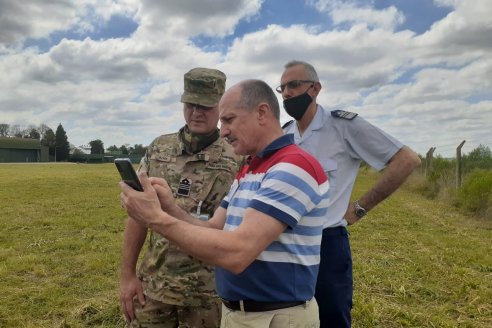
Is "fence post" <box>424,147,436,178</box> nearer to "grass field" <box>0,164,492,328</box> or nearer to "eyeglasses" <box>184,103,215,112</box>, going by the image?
"grass field" <box>0,164,492,328</box>

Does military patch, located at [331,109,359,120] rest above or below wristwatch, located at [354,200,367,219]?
above

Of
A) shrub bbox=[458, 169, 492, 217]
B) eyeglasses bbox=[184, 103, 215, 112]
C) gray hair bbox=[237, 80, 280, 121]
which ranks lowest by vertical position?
shrub bbox=[458, 169, 492, 217]

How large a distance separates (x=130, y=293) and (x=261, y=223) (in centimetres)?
164

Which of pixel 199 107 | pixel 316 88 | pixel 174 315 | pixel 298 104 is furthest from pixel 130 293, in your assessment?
pixel 316 88

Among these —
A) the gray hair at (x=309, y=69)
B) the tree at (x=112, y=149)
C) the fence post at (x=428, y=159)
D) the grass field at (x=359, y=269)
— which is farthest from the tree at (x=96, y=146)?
the gray hair at (x=309, y=69)

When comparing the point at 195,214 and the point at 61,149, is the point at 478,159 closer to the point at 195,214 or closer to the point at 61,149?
the point at 195,214

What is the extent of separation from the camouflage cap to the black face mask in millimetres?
549

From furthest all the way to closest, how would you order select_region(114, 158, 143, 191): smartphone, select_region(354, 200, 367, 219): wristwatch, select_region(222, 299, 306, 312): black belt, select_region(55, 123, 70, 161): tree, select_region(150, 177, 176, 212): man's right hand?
select_region(55, 123, 70, 161): tree < select_region(354, 200, 367, 219): wristwatch < select_region(150, 177, 176, 212): man's right hand < select_region(222, 299, 306, 312): black belt < select_region(114, 158, 143, 191): smartphone

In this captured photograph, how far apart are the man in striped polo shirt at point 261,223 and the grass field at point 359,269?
3537 millimetres

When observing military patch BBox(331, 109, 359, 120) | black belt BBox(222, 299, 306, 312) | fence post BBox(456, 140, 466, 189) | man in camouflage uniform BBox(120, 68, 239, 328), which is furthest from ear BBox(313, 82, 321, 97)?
fence post BBox(456, 140, 466, 189)

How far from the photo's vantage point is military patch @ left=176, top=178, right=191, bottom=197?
3053mm

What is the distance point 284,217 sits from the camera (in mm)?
1852

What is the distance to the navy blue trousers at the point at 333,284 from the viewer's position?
313 centimetres

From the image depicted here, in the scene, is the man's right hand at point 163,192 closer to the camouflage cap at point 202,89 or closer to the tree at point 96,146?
the camouflage cap at point 202,89
